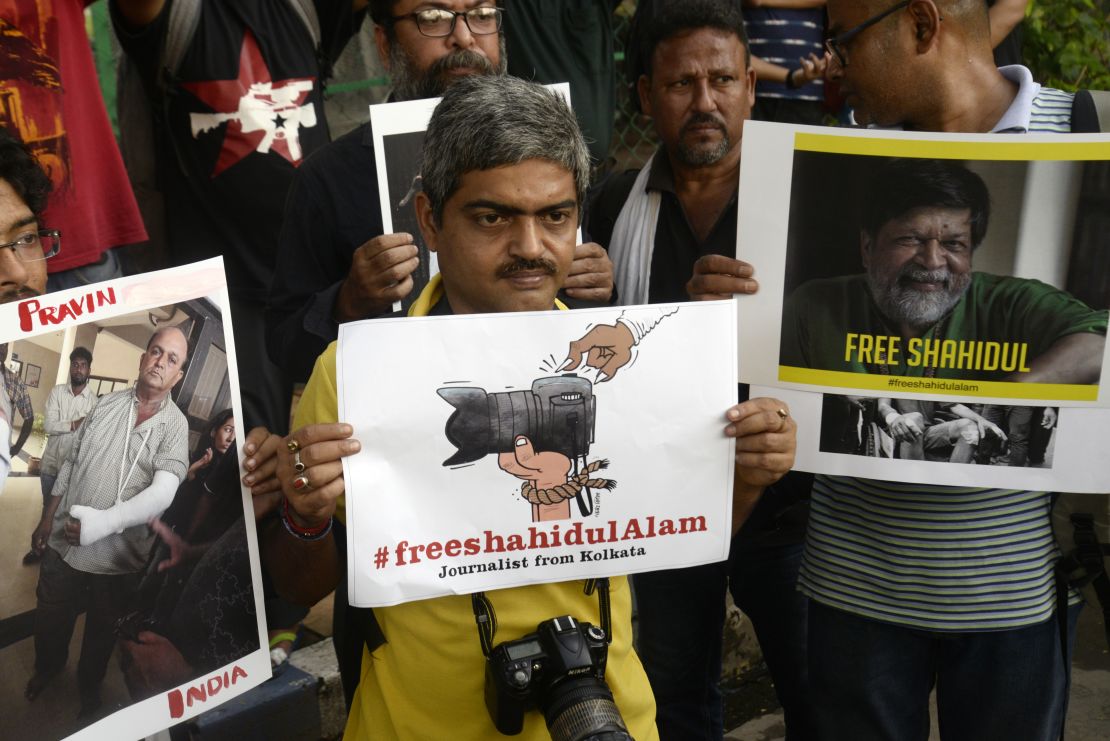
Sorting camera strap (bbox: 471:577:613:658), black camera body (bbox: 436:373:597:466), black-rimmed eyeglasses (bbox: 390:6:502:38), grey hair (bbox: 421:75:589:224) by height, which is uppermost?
black-rimmed eyeglasses (bbox: 390:6:502:38)

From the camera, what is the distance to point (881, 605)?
1.92 m

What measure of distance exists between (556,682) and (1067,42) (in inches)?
171

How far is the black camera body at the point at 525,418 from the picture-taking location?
1.55m

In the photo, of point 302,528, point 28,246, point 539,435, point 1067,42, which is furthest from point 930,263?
point 1067,42

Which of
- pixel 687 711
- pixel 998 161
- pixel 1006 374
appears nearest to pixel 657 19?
pixel 998 161

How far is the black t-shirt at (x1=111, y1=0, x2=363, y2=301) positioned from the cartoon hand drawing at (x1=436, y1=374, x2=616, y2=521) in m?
2.00

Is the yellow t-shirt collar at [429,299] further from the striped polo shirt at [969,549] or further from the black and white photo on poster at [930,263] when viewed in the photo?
the striped polo shirt at [969,549]

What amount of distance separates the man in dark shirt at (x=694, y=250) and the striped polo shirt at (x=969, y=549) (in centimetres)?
54

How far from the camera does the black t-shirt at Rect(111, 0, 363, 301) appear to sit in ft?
10.4

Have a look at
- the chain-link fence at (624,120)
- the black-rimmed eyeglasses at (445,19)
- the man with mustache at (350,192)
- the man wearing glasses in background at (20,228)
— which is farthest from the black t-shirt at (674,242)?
the chain-link fence at (624,120)

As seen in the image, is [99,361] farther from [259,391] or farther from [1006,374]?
[259,391]

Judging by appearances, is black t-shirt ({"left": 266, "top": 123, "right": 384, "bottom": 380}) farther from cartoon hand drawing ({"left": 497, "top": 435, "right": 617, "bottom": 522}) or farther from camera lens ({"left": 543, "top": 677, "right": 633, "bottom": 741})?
camera lens ({"left": 543, "top": 677, "right": 633, "bottom": 741})

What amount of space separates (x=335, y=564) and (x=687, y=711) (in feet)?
4.17

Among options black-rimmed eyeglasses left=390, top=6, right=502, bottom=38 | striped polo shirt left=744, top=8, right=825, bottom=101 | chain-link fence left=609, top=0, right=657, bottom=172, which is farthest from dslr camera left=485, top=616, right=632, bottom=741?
chain-link fence left=609, top=0, right=657, bottom=172
